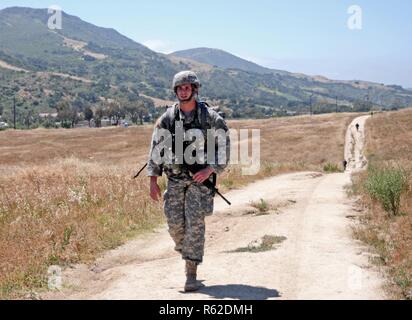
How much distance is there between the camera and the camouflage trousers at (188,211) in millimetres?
6629

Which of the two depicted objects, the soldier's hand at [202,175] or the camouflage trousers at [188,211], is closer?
the soldier's hand at [202,175]

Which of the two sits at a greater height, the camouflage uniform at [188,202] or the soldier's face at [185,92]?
the soldier's face at [185,92]

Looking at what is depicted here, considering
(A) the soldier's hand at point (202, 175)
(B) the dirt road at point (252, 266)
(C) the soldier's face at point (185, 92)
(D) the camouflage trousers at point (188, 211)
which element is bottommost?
(B) the dirt road at point (252, 266)

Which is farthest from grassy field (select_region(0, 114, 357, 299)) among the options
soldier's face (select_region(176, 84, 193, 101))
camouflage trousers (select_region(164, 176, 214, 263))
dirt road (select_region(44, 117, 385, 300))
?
soldier's face (select_region(176, 84, 193, 101))

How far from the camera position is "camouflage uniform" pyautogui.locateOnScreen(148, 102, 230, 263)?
663cm

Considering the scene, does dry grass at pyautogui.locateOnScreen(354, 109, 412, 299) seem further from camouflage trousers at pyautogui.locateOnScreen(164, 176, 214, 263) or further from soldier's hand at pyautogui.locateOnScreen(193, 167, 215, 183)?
soldier's hand at pyautogui.locateOnScreen(193, 167, 215, 183)

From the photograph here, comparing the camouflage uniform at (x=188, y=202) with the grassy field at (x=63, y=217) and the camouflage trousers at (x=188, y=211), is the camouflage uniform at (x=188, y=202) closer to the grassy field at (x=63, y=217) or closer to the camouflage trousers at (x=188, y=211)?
the camouflage trousers at (x=188, y=211)

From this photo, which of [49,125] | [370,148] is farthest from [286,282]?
[49,125]

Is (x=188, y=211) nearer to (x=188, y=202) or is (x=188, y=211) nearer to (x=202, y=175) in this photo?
(x=188, y=202)

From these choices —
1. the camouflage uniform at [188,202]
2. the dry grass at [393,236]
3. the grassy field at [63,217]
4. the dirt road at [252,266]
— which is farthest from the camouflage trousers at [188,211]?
the dry grass at [393,236]

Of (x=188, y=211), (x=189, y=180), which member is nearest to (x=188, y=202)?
(x=188, y=211)

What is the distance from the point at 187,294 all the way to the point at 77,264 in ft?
8.72

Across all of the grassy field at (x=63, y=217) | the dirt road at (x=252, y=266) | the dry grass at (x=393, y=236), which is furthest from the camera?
the grassy field at (x=63, y=217)

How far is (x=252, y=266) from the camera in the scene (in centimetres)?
765
